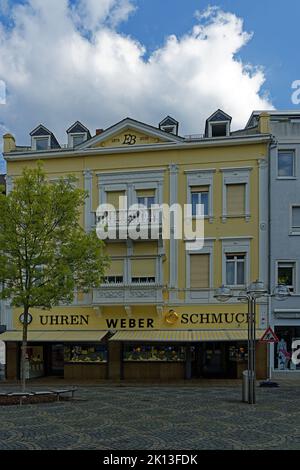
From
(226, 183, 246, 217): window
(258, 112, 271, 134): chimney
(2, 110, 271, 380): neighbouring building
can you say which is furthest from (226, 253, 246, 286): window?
(258, 112, 271, 134): chimney

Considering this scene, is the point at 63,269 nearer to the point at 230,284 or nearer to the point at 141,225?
the point at 141,225

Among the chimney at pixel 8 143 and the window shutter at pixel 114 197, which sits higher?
the chimney at pixel 8 143

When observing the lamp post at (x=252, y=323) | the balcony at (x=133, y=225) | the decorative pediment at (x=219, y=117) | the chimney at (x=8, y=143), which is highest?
the decorative pediment at (x=219, y=117)

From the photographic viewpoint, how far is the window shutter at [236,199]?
2397 cm

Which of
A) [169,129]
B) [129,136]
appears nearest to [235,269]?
[169,129]

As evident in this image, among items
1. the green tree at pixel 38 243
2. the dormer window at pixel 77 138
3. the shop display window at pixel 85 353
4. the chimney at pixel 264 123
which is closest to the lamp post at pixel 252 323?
the green tree at pixel 38 243

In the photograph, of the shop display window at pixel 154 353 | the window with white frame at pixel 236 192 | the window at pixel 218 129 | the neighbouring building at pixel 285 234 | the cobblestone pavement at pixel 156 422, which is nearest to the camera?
the cobblestone pavement at pixel 156 422

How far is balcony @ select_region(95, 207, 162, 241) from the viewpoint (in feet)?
78.0

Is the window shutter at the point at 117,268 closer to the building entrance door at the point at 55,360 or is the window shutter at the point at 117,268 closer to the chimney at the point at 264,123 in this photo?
the building entrance door at the point at 55,360

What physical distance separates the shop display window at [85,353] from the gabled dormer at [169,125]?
11843mm

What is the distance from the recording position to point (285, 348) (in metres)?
23.3

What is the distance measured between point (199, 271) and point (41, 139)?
11.5 meters

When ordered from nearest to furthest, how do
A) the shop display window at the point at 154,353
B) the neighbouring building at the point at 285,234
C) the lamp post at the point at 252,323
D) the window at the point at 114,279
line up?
the lamp post at the point at 252,323
the neighbouring building at the point at 285,234
the shop display window at the point at 154,353
the window at the point at 114,279

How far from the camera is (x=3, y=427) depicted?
1201 cm
